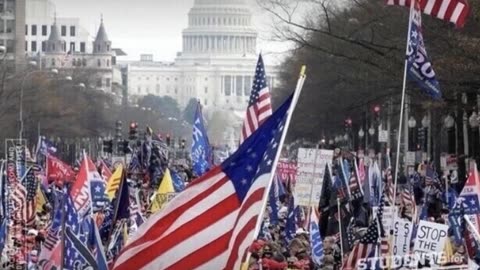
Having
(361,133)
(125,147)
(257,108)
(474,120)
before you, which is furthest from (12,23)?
(257,108)

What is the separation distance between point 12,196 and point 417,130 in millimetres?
46505

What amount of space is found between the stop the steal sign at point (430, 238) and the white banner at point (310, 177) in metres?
6.77

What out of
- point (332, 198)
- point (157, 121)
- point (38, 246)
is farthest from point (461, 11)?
point (157, 121)

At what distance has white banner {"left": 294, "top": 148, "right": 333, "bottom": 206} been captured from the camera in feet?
87.1

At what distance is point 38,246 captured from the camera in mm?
26547

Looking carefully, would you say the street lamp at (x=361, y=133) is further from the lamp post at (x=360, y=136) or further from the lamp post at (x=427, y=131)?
the lamp post at (x=427, y=131)

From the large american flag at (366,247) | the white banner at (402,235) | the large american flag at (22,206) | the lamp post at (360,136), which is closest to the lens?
the large american flag at (366,247)

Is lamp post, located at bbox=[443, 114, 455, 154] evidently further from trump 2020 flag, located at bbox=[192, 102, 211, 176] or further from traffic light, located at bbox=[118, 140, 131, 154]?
trump 2020 flag, located at bbox=[192, 102, 211, 176]

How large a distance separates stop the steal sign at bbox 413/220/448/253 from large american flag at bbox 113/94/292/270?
16.5 ft

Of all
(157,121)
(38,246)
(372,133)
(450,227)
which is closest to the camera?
(450,227)

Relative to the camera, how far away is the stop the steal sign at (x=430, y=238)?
1923 cm

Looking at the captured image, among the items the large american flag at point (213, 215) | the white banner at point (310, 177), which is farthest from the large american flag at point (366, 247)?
the white banner at point (310, 177)

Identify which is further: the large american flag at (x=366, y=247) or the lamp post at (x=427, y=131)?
the lamp post at (x=427, y=131)

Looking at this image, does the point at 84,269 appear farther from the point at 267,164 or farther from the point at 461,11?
the point at 267,164
